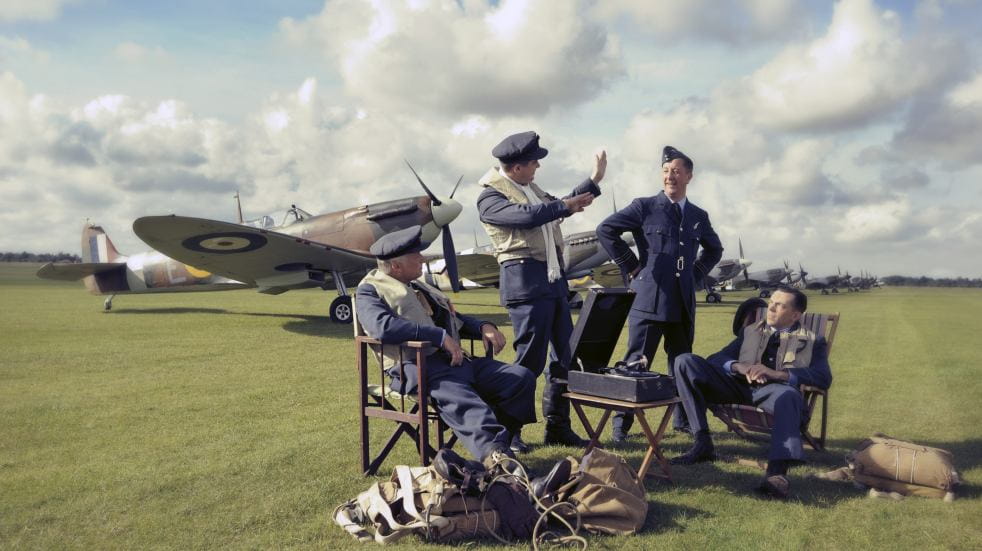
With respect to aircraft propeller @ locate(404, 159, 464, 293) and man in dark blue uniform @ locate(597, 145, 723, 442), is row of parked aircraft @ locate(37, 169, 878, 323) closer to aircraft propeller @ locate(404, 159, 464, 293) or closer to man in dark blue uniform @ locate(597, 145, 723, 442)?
aircraft propeller @ locate(404, 159, 464, 293)

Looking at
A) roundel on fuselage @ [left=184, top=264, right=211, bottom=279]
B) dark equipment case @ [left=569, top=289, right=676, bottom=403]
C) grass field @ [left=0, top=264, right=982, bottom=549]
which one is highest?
roundel on fuselage @ [left=184, top=264, right=211, bottom=279]

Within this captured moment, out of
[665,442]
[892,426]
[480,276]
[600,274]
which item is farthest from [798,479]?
[600,274]

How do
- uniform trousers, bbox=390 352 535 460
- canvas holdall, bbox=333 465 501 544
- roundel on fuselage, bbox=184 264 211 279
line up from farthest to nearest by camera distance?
roundel on fuselage, bbox=184 264 211 279
uniform trousers, bbox=390 352 535 460
canvas holdall, bbox=333 465 501 544

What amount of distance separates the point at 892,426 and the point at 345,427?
4.41 metres

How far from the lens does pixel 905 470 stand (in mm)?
3617

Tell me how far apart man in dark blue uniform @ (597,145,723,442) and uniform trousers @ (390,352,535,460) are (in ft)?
3.60

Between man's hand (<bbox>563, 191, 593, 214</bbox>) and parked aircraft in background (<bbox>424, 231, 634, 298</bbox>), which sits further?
parked aircraft in background (<bbox>424, 231, 634, 298</bbox>)

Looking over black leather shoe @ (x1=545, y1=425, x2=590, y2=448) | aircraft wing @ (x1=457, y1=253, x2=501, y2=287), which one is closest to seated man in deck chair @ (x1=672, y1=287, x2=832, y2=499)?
black leather shoe @ (x1=545, y1=425, x2=590, y2=448)

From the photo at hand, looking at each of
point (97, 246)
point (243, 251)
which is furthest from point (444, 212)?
point (97, 246)

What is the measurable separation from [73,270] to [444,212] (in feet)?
35.5

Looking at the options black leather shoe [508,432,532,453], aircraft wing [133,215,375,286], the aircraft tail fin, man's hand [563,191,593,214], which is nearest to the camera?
man's hand [563,191,593,214]

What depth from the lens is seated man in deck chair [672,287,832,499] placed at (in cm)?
400

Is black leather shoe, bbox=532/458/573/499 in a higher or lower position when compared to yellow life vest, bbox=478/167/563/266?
lower

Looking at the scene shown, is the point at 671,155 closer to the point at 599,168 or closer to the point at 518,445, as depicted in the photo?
the point at 599,168
